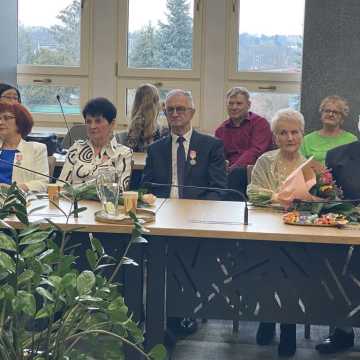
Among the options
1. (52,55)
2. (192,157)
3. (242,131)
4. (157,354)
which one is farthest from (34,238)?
(52,55)

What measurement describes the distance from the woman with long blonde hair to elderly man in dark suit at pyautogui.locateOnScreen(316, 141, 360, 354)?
1916 mm

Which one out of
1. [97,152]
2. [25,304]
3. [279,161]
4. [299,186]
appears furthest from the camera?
[97,152]

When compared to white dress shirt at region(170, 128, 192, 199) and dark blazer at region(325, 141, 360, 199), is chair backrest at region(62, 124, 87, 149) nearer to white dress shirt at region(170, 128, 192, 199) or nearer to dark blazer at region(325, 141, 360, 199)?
white dress shirt at region(170, 128, 192, 199)

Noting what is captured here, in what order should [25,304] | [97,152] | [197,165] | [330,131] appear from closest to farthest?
1. [25,304]
2. [97,152]
3. [197,165]
4. [330,131]

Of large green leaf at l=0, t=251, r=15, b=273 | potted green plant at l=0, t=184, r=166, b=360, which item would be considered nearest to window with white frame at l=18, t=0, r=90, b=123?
potted green plant at l=0, t=184, r=166, b=360

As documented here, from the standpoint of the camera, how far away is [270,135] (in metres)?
5.53

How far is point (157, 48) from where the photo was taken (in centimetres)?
687

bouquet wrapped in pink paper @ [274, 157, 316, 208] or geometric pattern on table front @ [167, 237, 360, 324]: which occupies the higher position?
bouquet wrapped in pink paper @ [274, 157, 316, 208]

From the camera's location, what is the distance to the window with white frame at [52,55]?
22.6ft

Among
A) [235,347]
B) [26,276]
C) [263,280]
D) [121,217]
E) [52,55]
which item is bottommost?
[235,347]

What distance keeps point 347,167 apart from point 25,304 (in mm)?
2519

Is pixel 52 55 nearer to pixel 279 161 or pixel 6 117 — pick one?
pixel 6 117

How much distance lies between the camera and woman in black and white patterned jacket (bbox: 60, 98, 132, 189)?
13.2ft

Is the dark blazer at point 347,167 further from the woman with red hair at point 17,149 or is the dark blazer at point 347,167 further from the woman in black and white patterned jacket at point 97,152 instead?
the woman with red hair at point 17,149
